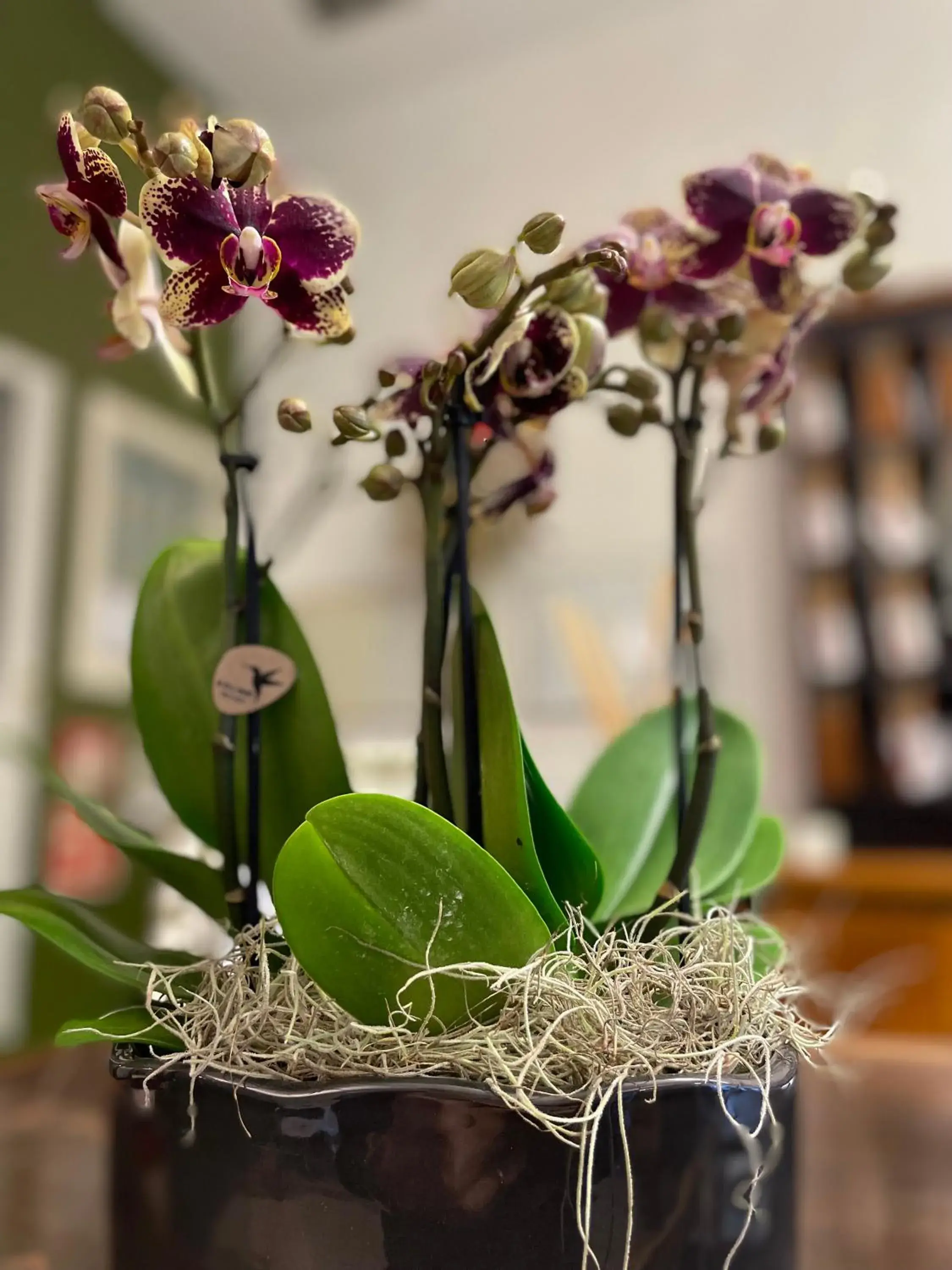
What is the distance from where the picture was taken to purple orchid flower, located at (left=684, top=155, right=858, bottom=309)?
0.33 meters

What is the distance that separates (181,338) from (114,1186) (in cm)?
27

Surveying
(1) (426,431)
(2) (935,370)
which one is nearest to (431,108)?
(2) (935,370)

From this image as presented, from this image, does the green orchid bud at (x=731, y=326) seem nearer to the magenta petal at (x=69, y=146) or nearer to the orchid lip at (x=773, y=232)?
the orchid lip at (x=773, y=232)

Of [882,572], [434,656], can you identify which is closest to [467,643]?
[434,656]

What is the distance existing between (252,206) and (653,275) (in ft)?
0.44

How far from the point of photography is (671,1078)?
0.25 metres

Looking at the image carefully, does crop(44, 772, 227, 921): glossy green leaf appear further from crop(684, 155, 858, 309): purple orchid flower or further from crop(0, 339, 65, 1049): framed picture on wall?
crop(0, 339, 65, 1049): framed picture on wall

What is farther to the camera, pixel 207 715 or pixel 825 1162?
pixel 825 1162

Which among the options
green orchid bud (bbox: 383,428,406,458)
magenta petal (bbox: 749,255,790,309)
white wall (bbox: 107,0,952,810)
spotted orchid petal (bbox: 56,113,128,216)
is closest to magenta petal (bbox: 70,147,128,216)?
spotted orchid petal (bbox: 56,113,128,216)

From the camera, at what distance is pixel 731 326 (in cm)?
34

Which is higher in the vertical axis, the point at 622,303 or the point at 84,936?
the point at 622,303

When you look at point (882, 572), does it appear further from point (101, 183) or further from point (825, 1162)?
point (101, 183)

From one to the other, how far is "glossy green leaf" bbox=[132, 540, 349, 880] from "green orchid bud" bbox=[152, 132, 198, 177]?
0.41 ft

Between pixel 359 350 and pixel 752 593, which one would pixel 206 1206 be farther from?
pixel 359 350
